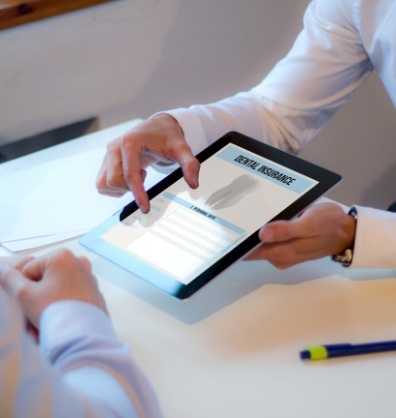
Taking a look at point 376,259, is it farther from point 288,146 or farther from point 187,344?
point 288,146

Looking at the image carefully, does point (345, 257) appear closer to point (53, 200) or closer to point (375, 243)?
point (375, 243)

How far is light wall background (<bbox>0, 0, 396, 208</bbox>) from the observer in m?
1.34

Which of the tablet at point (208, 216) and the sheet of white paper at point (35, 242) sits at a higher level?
the tablet at point (208, 216)

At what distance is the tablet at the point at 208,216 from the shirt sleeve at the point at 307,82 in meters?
0.22

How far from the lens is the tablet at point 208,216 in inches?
32.8

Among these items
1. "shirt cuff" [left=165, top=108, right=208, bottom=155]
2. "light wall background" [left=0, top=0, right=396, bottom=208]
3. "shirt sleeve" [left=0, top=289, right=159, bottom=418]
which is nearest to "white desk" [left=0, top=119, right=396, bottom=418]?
"shirt sleeve" [left=0, top=289, right=159, bottom=418]

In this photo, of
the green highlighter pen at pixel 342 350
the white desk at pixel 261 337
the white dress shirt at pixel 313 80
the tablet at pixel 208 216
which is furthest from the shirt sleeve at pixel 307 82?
the green highlighter pen at pixel 342 350

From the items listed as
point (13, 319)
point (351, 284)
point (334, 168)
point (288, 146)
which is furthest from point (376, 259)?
point (334, 168)

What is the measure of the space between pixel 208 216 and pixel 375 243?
215mm

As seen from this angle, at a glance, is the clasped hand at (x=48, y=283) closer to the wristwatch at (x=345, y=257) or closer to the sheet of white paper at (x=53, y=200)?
the sheet of white paper at (x=53, y=200)

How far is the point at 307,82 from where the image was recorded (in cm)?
120

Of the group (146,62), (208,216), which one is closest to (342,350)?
(208,216)

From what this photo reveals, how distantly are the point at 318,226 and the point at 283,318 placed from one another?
0.13 meters

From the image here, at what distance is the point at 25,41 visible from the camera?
4.28ft
